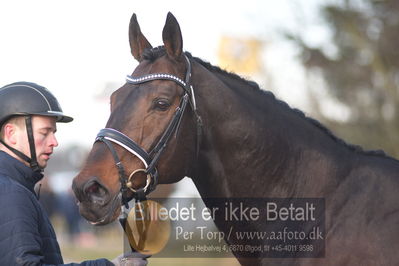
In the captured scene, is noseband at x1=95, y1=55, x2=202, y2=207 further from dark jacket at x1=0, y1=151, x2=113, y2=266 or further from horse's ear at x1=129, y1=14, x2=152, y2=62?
dark jacket at x1=0, y1=151, x2=113, y2=266

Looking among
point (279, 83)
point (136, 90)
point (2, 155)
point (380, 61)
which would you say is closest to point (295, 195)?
point (136, 90)

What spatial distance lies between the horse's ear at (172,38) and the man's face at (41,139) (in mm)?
959

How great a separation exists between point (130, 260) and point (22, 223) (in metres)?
0.70

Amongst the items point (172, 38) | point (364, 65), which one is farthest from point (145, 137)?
point (364, 65)

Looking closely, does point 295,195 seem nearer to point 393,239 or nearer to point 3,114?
point 393,239

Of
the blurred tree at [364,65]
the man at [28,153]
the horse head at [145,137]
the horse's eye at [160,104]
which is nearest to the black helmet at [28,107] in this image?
the man at [28,153]

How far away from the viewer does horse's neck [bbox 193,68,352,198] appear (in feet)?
13.7

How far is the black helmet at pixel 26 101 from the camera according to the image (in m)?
3.81

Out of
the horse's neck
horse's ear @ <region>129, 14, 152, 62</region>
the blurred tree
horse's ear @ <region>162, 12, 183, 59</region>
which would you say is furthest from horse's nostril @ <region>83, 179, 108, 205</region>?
the blurred tree

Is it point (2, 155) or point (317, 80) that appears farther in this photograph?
point (317, 80)

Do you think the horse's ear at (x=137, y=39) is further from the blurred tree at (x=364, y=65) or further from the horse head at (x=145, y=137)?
the blurred tree at (x=364, y=65)

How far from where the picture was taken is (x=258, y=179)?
416cm

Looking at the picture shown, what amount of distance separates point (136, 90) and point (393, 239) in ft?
6.42

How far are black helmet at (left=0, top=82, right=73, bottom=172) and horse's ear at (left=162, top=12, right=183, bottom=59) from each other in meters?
0.87
